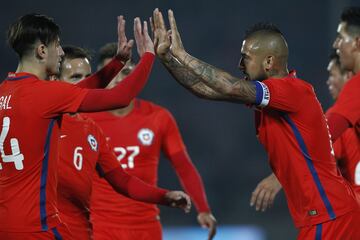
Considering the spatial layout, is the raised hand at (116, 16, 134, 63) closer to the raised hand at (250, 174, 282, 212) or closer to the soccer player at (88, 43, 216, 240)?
the soccer player at (88, 43, 216, 240)

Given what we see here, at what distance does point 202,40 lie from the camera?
35.0ft

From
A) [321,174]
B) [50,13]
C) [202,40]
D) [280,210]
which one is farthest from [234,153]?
[321,174]

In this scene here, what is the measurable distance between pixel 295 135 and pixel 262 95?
30 cm

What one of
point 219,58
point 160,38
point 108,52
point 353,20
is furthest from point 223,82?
point 219,58

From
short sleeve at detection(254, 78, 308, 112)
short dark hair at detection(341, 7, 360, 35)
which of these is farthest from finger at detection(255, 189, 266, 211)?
short dark hair at detection(341, 7, 360, 35)

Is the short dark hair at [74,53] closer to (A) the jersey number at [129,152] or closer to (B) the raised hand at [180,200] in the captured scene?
(A) the jersey number at [129,152]

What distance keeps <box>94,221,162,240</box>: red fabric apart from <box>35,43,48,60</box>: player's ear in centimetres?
201

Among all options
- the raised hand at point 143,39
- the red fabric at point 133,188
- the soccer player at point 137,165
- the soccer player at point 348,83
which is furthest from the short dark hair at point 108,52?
the raised hand at point 143,39

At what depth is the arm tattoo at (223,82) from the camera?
3797 millimetres

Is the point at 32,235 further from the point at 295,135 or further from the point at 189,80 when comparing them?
the point at 295,135

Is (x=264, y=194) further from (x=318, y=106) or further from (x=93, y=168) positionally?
(x=93, y=168)

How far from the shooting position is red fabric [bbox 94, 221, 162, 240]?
18.0 ft

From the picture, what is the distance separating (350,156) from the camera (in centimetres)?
541

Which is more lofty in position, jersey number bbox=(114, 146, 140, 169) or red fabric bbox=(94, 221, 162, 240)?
jersey number bbox=(114, 146, 140, 169)
